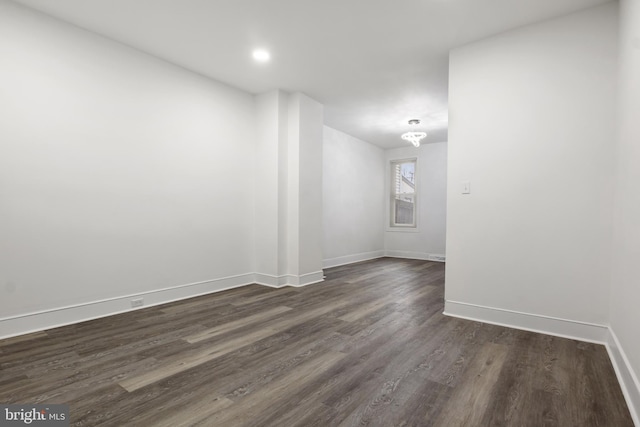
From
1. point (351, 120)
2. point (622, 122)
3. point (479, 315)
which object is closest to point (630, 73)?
point (622, 122)

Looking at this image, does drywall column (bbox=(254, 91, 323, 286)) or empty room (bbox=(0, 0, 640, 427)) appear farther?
drywall column (bbox=(254, 91, 323, 286))

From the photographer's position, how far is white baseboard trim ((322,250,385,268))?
592 cm

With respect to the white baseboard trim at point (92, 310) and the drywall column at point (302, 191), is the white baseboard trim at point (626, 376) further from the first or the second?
the white baseboard trim at point (92, 310)

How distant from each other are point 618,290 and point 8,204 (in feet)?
14.6

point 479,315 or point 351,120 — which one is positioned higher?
point 351,120

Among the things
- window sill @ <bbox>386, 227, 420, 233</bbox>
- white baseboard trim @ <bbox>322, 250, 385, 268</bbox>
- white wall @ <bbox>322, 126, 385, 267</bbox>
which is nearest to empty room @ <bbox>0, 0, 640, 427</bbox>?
white baseboard trim @ <bbox>322, 250, 385, 268</bbox>

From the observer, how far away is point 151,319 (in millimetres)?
2875

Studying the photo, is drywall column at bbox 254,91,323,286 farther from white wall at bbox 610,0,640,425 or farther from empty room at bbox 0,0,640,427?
white wall at bbox 610,0,640,425

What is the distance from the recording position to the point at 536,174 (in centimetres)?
263

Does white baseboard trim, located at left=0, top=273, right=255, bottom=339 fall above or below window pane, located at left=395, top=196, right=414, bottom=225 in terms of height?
below

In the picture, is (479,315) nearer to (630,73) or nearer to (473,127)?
(473,127)

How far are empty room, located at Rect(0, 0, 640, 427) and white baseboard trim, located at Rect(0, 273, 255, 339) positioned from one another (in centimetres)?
2

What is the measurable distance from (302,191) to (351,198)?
7.97 ft

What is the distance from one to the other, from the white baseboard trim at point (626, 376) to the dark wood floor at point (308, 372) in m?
0.05
